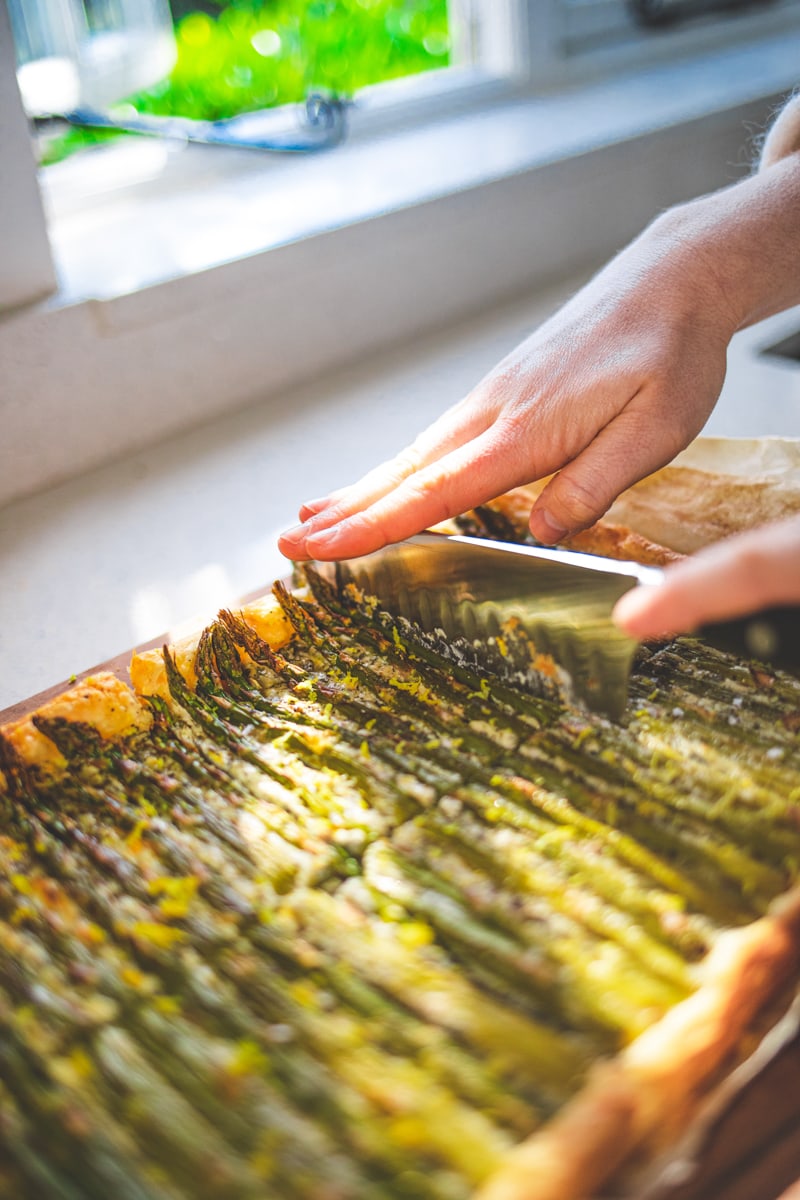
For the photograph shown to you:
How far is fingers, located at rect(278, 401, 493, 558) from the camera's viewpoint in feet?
3.15

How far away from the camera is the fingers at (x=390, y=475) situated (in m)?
0.96

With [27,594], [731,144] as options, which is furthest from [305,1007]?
[731,144]

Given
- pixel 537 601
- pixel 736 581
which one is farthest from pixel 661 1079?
pixel 537 601

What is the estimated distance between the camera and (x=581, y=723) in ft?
2.70

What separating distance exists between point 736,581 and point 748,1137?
0.32 metres

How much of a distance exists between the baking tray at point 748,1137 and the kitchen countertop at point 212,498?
1.95 ft

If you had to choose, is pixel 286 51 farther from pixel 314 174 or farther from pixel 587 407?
pixel 587 407

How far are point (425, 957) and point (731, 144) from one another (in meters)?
2.10

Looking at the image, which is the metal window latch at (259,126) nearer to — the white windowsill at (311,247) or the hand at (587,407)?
the white windowsill at (311,247)

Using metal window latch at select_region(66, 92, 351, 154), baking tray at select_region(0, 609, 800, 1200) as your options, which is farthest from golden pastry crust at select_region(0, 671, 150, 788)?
metal window latch at select_region(66, 92, 351, 154)

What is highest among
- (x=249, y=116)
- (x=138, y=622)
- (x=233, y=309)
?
(x=249, y=116)

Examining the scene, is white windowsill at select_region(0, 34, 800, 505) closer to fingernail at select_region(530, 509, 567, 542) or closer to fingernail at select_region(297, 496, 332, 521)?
fingernail at select_region(297, 496, 332, 521)

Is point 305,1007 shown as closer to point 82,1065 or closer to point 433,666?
point 82,1065

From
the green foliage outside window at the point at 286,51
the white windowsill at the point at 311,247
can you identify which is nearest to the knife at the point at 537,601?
the white windowsill at the point at 311,247
